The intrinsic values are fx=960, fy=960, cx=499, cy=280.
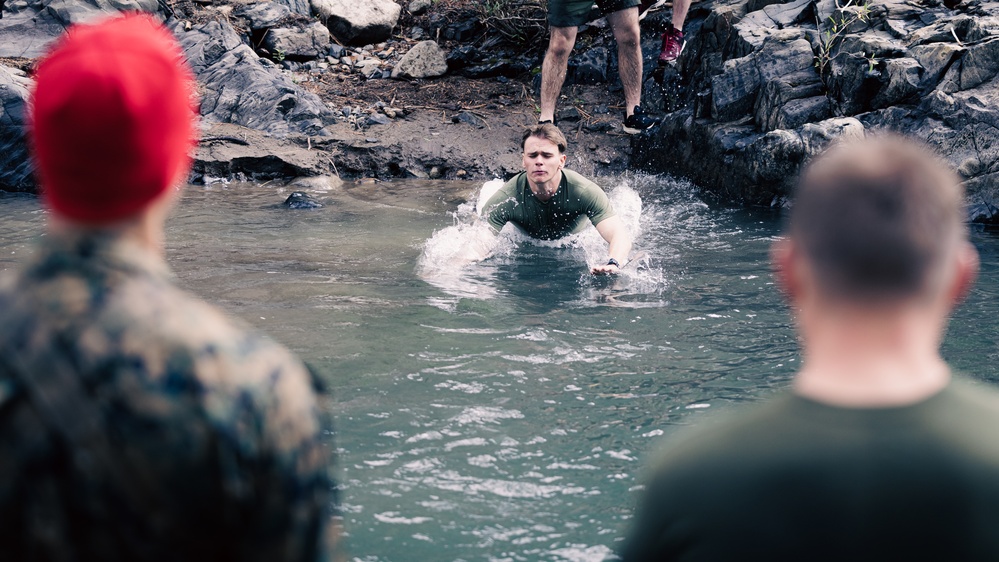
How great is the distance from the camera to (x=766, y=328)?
5.75 meters

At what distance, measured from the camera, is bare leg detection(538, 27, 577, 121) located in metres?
9.28

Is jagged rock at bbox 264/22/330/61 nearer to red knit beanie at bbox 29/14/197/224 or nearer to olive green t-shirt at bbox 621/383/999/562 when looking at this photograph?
red knit beanie at bbox 29/14/197/224

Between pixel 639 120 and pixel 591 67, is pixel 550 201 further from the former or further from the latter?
pixel 591 67

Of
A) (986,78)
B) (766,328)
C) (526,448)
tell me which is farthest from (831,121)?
(526,448)

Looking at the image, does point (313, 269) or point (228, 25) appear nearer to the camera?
point (313, 269)

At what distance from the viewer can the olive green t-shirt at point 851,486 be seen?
1.30 metres

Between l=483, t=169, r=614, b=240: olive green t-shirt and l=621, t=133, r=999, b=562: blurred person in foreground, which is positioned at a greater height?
l=621, t=133, r=999, b=562: blurred person in foreground

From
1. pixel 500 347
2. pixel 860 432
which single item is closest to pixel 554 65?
pixel 500 347

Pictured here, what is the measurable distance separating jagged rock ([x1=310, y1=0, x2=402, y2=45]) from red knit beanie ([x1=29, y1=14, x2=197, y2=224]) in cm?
1358

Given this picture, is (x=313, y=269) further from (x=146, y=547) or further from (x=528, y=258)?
(x=146, y=547)

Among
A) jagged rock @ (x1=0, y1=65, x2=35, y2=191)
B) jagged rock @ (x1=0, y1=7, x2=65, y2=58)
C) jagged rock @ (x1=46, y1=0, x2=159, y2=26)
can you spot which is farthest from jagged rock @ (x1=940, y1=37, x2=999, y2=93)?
jagged rock @ (x1=0, y1=7, x2=65, y2=58)

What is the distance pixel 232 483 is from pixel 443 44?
13.5 m

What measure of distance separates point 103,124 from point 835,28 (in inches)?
386

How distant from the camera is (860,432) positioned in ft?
4.27
